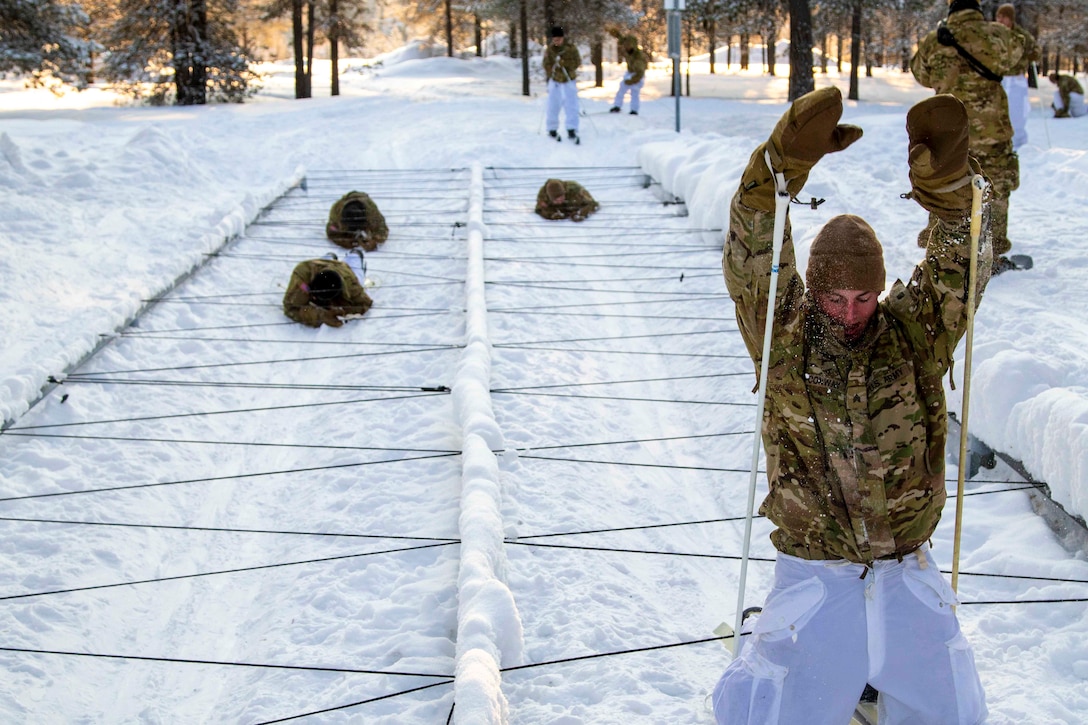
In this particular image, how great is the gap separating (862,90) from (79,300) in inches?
994

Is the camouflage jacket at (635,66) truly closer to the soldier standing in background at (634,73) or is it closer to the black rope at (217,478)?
the soldier standing in background at (634,73)

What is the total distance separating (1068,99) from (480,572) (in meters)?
17.8

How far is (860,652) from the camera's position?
8.10 ft

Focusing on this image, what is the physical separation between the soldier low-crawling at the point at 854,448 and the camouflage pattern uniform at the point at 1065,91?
17.7 m

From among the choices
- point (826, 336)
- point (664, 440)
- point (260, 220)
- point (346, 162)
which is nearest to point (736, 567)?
point (664, 440)

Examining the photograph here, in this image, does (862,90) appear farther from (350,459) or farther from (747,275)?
(747,275)

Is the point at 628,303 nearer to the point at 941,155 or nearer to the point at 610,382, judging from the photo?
the point at 610,382

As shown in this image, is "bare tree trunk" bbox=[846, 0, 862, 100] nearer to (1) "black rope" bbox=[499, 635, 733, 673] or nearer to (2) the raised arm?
(1) "black rope" bbox=[499, 635, 733, 673]

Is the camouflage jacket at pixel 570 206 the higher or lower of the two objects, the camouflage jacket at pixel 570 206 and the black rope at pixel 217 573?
the higher

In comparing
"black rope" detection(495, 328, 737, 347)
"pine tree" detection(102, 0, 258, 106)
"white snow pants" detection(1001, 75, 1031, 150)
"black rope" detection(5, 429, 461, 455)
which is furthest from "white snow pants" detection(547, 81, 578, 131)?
Result: "black rope" detection(5, 429, 461, 455)

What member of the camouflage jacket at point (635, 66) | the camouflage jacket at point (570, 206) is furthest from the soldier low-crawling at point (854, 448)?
the camouflage jacket at point (635, 66)

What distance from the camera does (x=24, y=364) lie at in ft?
20.0

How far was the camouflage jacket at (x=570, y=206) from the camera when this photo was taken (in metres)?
11.0

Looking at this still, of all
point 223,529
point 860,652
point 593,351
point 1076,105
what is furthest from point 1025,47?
point 1076,105
